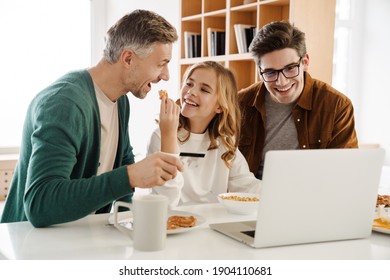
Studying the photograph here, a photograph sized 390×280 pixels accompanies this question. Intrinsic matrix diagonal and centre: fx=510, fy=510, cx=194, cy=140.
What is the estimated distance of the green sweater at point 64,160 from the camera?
1.38 meters

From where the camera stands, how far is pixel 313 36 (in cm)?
362

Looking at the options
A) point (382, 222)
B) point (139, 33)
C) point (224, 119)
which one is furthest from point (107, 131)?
point (382, 222)

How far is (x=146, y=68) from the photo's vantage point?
1.85 m

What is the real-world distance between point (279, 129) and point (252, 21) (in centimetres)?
224

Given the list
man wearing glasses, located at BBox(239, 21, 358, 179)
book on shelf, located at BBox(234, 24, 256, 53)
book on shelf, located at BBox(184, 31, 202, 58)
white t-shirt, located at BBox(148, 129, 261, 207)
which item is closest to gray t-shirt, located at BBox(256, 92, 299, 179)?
man wearing glasses, located at BBox(239, 21, 358, 179)

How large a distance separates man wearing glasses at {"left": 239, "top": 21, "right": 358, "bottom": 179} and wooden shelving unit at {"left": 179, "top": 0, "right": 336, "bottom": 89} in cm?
109

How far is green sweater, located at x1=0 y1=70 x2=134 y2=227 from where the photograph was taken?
54.1 inches

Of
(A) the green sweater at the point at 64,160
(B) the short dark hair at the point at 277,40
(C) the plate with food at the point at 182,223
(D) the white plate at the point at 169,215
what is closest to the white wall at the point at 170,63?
(B) the short dark hair at the point at 277,40

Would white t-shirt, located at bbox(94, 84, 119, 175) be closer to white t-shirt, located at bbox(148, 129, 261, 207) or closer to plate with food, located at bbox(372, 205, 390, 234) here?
white t-shirt, located at bbox(148, 129, 261, 207)

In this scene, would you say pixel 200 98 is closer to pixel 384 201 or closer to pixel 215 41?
pixel 384 201

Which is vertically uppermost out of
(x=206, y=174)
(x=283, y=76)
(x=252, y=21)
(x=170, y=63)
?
(x=252, y=21)

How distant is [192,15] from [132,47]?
138 inches

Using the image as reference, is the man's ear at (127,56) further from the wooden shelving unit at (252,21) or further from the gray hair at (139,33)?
the wooden shelving unit at (252,21)

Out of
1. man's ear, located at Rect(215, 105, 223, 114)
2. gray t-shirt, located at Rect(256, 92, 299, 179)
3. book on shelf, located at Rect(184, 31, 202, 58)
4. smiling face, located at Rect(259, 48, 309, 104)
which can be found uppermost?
book on shelf, located at Rect(184, 31, 202, 58)
